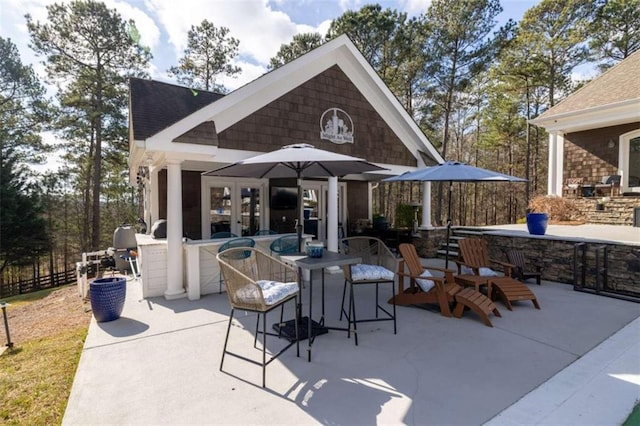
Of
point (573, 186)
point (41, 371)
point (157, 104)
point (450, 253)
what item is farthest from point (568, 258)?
point (157, 104)

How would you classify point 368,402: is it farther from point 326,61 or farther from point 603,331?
point 326,61

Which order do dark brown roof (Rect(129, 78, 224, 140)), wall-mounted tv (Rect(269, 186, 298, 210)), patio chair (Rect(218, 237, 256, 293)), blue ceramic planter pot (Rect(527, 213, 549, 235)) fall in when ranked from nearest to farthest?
patio chair (Rect(218, 237, 256, 293))
blue ceramic planter pot (Rect(527, 213, 549, 235))
dark brown roof (Rect(129, 78, 224, 140))
wall-mounted tv (Rect(269, 186, 298, 210))

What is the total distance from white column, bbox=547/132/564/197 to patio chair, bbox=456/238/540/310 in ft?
29.0

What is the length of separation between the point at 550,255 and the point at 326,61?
6.83 metres

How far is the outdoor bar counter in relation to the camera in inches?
231

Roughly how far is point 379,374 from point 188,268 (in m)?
4.11

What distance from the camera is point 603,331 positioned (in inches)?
166

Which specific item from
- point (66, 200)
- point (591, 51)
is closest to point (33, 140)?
point (66, 200)

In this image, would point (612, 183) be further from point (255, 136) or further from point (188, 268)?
point (188, 268)

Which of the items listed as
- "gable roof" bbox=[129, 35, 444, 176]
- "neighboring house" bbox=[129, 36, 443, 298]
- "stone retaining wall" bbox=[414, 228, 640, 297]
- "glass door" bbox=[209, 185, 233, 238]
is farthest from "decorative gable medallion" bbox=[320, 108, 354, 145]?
"stone retaining wall" bbox=[414, 228, 640, 297]

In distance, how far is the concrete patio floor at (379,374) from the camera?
2.57 metres

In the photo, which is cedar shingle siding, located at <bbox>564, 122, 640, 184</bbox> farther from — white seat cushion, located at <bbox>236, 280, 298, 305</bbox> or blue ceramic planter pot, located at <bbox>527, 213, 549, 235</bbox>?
white seat cushion, located at <bbox>236, 280, 298, 305</bbox>

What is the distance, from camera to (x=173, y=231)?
5848 mm

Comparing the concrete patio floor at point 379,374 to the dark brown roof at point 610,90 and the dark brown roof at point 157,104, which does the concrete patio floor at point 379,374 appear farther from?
the dark brown roof at point 610,90
